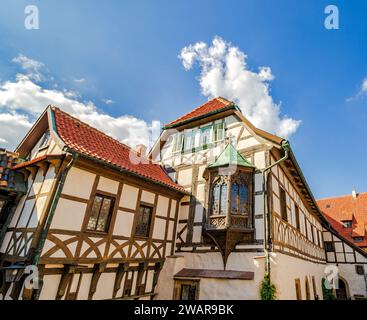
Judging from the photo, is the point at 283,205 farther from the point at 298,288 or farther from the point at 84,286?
the point at 84,286

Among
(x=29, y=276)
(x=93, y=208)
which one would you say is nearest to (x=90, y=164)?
(x=93, y=208)

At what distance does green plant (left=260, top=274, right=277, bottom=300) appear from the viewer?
783 cm

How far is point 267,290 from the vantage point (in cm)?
789

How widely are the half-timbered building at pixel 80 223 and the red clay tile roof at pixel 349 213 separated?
21.2 m

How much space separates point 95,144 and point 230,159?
553cm

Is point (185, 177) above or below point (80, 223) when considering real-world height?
above

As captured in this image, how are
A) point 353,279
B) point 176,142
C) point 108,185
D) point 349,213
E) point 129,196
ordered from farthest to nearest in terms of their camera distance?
point 349,213 → point 353,279 → point 176,142 → point 129,196 → point 108,185

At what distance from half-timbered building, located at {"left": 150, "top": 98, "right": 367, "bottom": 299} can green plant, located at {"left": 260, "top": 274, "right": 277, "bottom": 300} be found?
0.18 m

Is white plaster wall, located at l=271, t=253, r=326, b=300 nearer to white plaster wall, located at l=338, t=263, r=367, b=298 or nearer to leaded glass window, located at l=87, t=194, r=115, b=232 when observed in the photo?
leaded glass window, located at l=87, t=194, r=115, b=232

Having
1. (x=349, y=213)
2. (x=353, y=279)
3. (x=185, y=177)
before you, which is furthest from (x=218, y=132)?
(x=349, y=213)

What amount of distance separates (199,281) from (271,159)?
19.0 ft

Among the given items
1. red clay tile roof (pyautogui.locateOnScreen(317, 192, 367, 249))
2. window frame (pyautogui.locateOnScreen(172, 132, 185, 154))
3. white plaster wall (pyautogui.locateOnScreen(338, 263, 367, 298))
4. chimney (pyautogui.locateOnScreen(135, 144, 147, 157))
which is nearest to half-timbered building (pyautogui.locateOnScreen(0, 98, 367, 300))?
window frame (pyautogui.locateOnScreen(172, 132, 185, 154))
